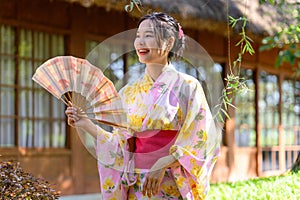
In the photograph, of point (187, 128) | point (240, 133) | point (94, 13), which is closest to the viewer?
point (187, 128)

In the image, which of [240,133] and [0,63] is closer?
[0,63]

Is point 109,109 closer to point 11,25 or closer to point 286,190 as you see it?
point 286,190

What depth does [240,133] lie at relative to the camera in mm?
11133

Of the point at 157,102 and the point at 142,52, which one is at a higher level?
the point at 142,52

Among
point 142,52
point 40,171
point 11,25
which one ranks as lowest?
point 40,171

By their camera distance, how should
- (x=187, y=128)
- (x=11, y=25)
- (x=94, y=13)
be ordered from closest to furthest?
(x=187, y=128)
(x=11, y=25)
(x=94, y=13)

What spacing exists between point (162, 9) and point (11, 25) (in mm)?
1576

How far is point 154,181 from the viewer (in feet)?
10.5

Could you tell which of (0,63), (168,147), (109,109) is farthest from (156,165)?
(0,63)

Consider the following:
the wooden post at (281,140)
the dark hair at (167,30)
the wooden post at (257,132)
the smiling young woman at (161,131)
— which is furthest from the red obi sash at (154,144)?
the wooden post at (281,140)

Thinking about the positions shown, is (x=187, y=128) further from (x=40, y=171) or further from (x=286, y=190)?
(x=40, y=171)

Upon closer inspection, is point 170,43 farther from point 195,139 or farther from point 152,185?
point 152,185

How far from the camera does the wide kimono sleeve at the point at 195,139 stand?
321 cm

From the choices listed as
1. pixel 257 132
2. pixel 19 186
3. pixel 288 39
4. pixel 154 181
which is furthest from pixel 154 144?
pixel 257 132
